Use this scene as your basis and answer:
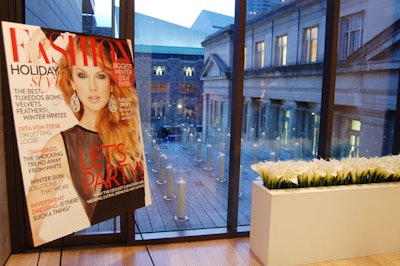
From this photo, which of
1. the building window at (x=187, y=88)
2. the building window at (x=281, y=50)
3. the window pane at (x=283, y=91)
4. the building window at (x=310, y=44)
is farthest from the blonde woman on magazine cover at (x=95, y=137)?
the building window at (x=310, y=44)

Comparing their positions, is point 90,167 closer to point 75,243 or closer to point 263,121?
point 75,243

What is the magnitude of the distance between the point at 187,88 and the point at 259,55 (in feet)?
2.69

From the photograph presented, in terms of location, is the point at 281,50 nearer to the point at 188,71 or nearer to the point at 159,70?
the point at 188,71

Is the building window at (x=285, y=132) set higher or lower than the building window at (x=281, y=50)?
lower

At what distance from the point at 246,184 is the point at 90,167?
186 centimetres

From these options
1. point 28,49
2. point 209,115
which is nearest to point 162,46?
point 209,115

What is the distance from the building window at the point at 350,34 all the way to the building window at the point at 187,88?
1677 mm

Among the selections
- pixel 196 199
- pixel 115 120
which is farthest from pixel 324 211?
pixel 115 120

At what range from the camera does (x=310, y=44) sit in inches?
136

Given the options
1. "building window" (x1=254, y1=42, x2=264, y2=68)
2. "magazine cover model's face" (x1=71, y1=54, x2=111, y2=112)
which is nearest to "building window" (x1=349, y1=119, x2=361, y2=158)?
"building window" (x1=254, y1=42, x2=264, y2=68)

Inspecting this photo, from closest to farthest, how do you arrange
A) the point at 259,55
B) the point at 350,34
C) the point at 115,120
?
the point at 115,120
the point at 259,55
the point at 350,34

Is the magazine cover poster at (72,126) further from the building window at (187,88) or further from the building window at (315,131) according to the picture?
the building window at (315,131)

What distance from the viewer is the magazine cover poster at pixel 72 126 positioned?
1.74m

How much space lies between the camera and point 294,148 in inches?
143
